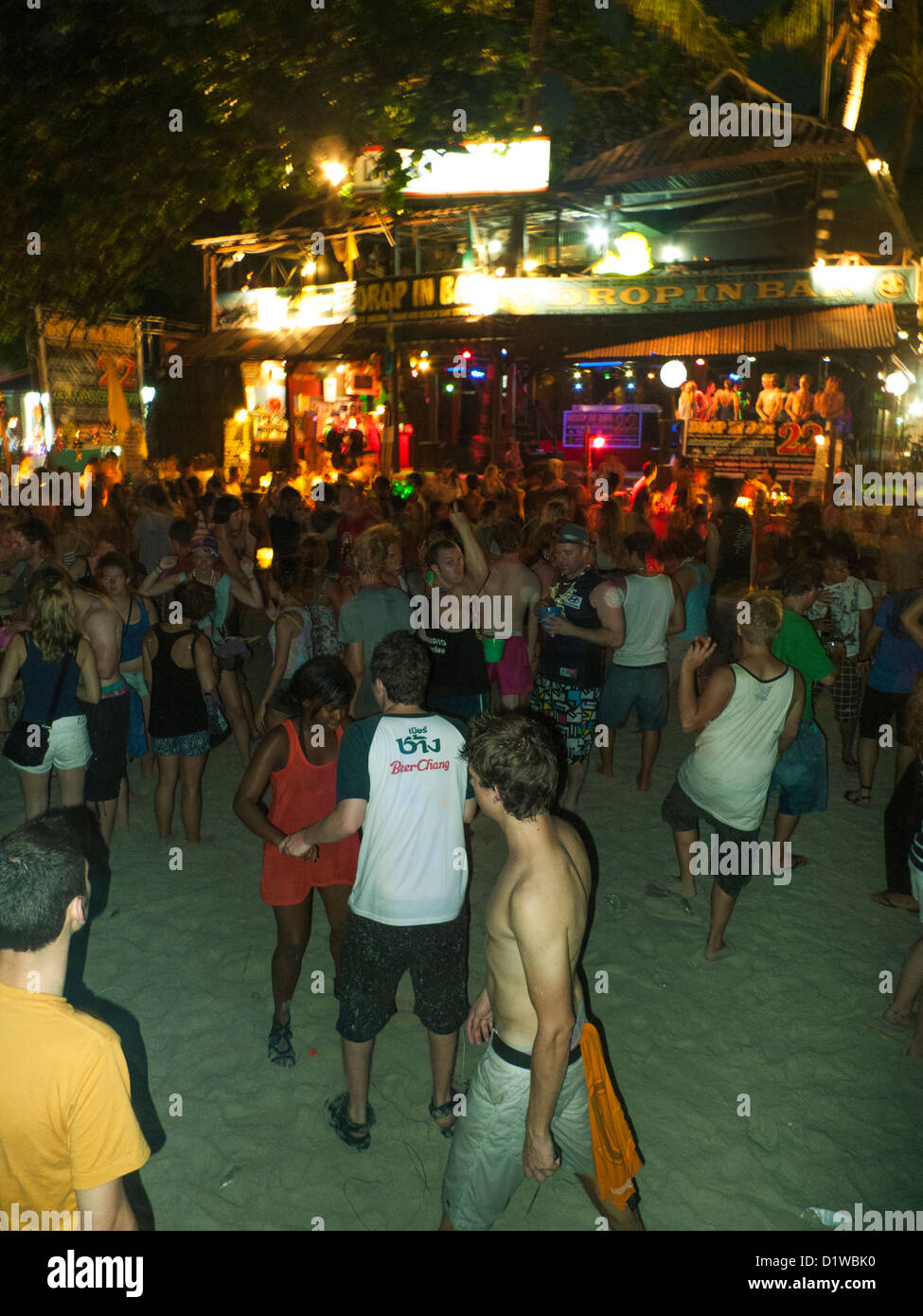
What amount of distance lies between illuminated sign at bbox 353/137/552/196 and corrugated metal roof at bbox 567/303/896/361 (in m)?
3.67

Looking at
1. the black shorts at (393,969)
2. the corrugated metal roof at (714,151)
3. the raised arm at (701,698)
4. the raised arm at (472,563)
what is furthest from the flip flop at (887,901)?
the corrugated metal roof at (714,151)

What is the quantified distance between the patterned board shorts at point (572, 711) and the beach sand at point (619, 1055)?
0.67 m

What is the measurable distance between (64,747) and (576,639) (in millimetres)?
3209

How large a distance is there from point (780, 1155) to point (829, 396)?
38.7 ft

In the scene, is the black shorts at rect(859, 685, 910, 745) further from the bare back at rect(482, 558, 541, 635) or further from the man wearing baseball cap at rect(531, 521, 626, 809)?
the bare back at rect(482, 558, 541, 635)

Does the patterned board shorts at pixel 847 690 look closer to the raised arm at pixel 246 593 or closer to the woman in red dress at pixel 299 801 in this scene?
the raised arm at pixel 246 593

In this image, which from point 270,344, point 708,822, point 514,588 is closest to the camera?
point 708,822

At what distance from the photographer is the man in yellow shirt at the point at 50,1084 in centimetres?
205

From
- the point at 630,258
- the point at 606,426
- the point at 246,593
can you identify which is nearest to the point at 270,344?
the point at 606,426

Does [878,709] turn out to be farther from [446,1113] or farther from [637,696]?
[446,1113]

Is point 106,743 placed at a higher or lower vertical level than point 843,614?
lower

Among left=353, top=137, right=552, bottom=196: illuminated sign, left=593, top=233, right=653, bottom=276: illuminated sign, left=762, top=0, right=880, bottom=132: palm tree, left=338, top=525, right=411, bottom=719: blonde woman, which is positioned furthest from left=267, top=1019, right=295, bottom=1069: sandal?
left=762, top=0, right=880, bottom=132: palm tree

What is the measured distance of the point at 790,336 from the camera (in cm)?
1441

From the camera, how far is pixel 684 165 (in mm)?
15938
